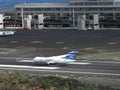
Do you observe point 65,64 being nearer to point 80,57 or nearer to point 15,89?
point 80,57

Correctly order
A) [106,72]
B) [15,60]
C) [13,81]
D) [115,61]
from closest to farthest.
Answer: [13,81], [106,72], [115,61], [15,60]

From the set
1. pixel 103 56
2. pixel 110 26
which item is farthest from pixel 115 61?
pixel 110 26

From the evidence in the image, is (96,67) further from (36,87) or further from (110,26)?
(110,26)

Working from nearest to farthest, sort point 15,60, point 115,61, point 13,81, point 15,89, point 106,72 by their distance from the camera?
point 15,89 < point 13,81 < point 106,72 < point 115,61 < point 15,60

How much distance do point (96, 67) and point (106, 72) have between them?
489 centimetres

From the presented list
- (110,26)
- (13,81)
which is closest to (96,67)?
(13,81)

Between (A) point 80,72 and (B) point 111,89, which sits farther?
(A) point 80,72

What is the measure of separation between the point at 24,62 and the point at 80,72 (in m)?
13.3

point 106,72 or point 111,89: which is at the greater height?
point 111,89

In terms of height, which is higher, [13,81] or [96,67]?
[13,81]

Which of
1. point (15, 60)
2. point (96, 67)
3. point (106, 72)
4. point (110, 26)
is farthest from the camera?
point (110, 26)

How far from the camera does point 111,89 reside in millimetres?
18000

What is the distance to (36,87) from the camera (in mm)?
17578

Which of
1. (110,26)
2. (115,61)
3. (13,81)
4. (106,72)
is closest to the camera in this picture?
(13,81)
